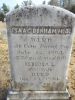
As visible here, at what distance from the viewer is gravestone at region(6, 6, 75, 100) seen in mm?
3922

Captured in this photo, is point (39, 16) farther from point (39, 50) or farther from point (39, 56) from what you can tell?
point (39, 56)

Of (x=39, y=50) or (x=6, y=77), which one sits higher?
(x=39, y=50)

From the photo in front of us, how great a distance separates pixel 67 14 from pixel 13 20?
789mm

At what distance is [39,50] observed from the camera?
4141 millimetres

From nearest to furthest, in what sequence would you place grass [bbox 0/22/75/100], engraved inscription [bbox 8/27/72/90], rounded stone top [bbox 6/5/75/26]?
rounded stone top [bbox 6/5/75/26] → engraved inscription [bbox 8/27/72/90] → grass [bbox 0/22/75/100]

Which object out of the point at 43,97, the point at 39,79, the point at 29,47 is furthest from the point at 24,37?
the point at 43,97

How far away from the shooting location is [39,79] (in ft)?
14.3

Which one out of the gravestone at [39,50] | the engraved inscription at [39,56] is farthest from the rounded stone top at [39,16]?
the engraved inscription at [39,56]

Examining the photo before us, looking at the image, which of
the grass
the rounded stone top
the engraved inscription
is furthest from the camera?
the grass

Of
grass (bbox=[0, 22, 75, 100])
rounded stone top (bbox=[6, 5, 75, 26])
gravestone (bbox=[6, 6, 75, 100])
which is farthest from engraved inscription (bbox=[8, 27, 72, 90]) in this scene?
grass (bbox=[0, 22, 75, 100])

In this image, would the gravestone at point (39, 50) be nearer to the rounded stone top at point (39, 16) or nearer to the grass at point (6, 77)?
the rounded stone top at point (39, 16)

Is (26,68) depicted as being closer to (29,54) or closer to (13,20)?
(29,54)

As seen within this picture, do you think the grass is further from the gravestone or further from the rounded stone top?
the rounded stone top

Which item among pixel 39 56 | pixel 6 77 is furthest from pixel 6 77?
pixel 39 56
